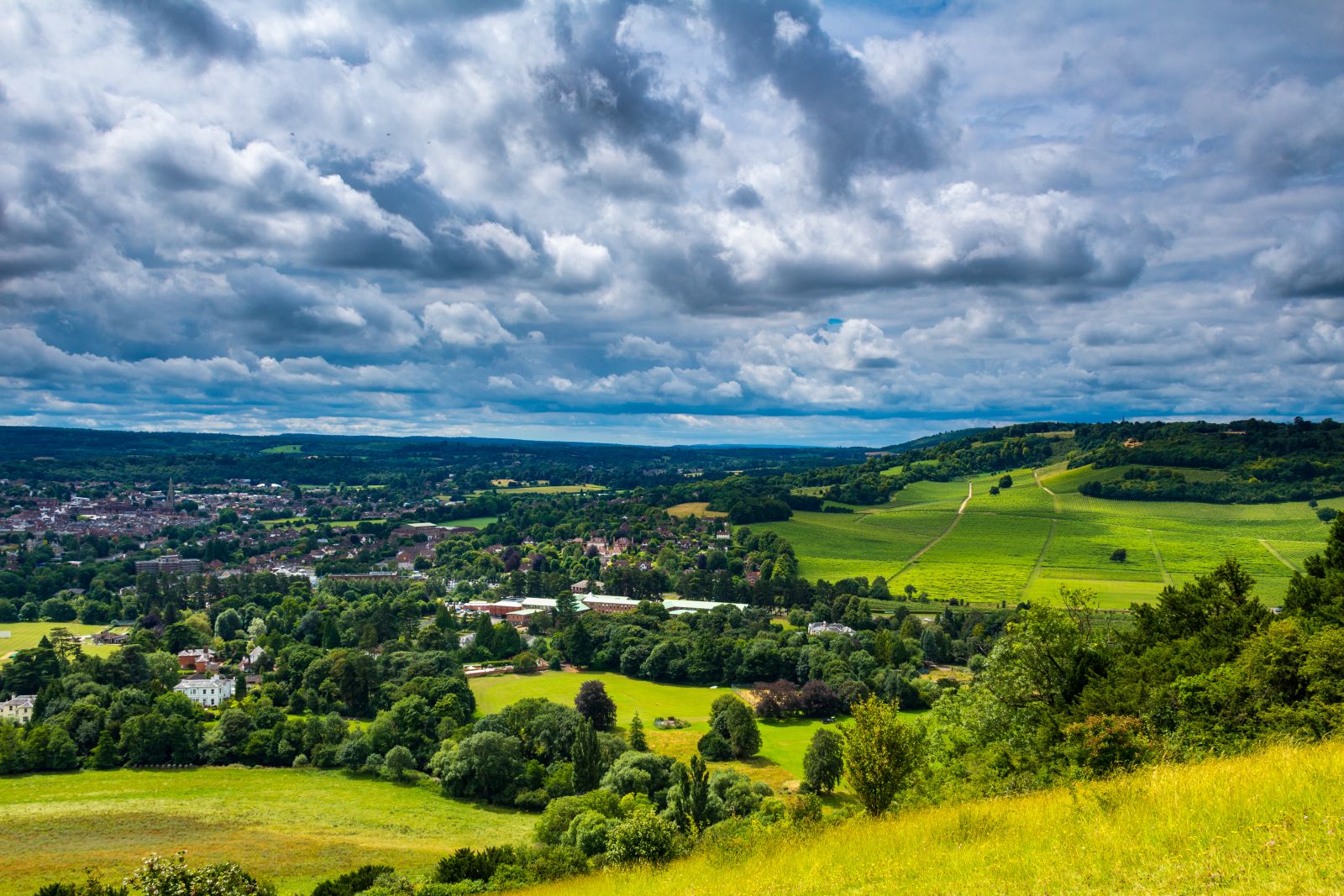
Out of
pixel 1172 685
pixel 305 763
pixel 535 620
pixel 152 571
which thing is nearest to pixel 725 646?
pixel 535 620

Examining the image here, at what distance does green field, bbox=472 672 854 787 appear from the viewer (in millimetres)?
50719

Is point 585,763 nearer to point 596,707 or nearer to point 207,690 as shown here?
point 596,707

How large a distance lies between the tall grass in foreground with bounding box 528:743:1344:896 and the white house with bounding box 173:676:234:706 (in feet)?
209

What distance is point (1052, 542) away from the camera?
357 ft

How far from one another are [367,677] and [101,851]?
2939 cm

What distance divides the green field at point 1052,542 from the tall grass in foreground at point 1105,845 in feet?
242

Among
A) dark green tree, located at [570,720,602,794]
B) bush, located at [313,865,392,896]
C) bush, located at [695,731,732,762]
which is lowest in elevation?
bush, located at [695,731,732,762]

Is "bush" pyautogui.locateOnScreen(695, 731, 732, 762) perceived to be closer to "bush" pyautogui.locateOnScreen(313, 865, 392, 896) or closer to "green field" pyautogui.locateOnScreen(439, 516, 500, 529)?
"bush" pyautogui.locateOnScreen(313, 865, 392, 896)

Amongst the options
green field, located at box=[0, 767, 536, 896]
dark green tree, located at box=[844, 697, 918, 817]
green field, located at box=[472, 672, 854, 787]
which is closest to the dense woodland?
dark green tree, located at box=[844, 697, 918, 817]

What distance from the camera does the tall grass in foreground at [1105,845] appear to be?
838 cm

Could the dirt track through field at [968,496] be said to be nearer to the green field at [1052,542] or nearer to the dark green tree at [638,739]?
the green field at [1052,542]

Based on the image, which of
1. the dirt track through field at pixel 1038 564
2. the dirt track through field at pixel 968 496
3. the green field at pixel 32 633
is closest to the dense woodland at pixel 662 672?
the green field at pixel 32 633

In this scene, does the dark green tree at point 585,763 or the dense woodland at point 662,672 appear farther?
the dark green tree at point 585,763

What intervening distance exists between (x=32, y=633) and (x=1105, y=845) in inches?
4421
